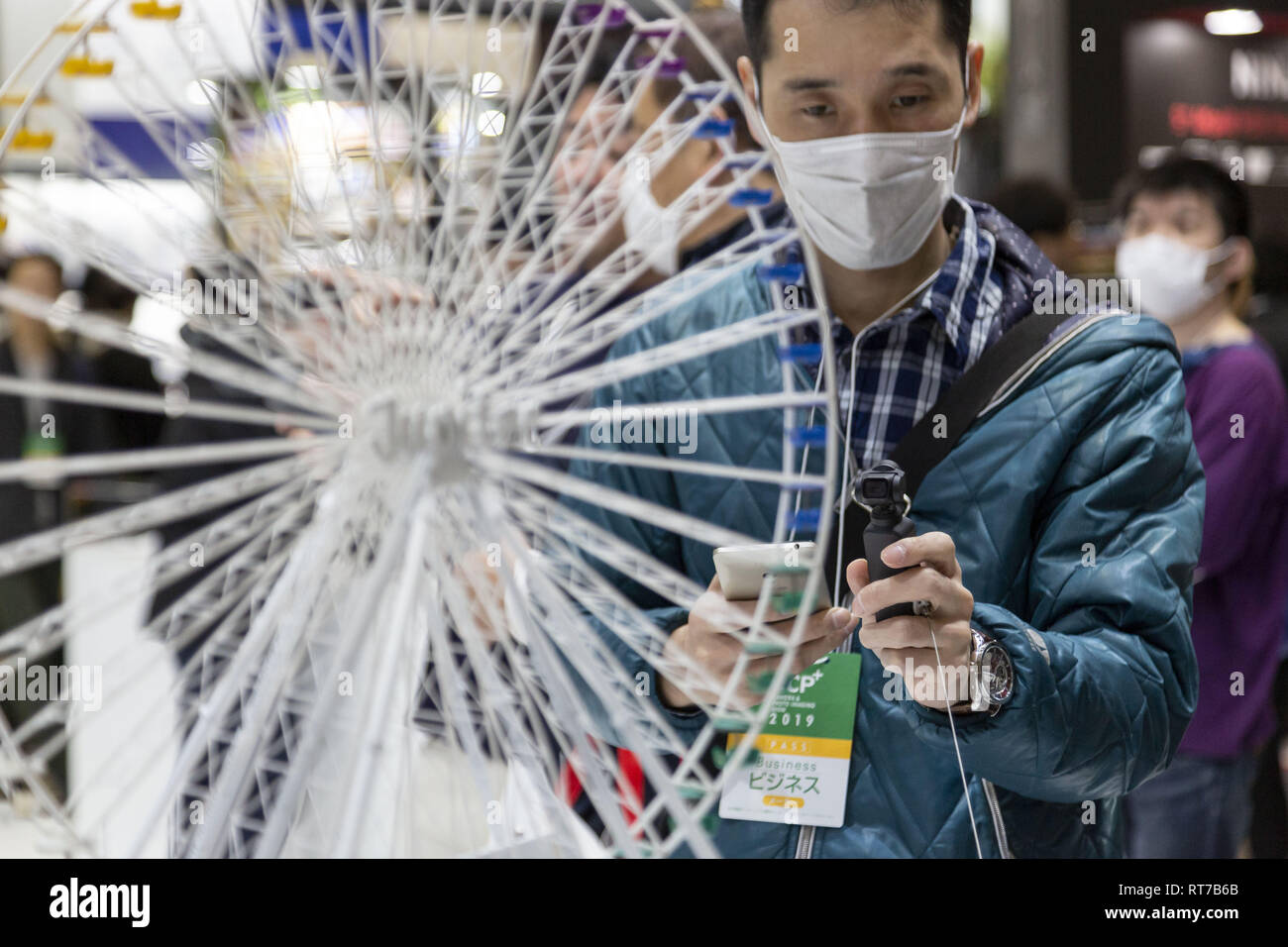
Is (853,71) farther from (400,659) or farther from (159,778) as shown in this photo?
(159,778)

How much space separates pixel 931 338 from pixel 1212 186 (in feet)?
3.45

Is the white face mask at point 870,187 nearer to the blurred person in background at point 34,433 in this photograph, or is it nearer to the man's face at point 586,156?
the man's face at point 586,156

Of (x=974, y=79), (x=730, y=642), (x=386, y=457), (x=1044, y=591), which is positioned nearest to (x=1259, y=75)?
(x=974, y=79)

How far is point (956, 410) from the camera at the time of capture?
129cm

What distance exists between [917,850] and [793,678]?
0.64 feet

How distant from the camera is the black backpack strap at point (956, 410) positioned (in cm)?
129

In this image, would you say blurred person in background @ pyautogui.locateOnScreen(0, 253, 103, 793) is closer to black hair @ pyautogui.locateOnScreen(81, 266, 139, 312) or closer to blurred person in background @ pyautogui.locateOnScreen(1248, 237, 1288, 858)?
black hair @ pyautogui.locateOnScreen(81, 266, 139, 312)

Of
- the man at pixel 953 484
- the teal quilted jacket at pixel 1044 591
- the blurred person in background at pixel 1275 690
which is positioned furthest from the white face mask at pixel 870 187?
the blurred person in background at pixel 1275 690

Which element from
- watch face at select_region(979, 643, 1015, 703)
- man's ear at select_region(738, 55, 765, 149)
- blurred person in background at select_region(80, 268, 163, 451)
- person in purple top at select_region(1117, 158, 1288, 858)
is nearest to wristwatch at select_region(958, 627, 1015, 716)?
watch face at select_region(979, 643, 1015, 703)

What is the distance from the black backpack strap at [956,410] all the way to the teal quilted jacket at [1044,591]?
0.04 feet

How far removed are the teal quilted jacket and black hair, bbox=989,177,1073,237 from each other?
152 cm

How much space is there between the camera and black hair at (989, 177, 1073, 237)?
2.75 metres

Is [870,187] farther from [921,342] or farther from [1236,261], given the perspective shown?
Answer: [1236,261]
